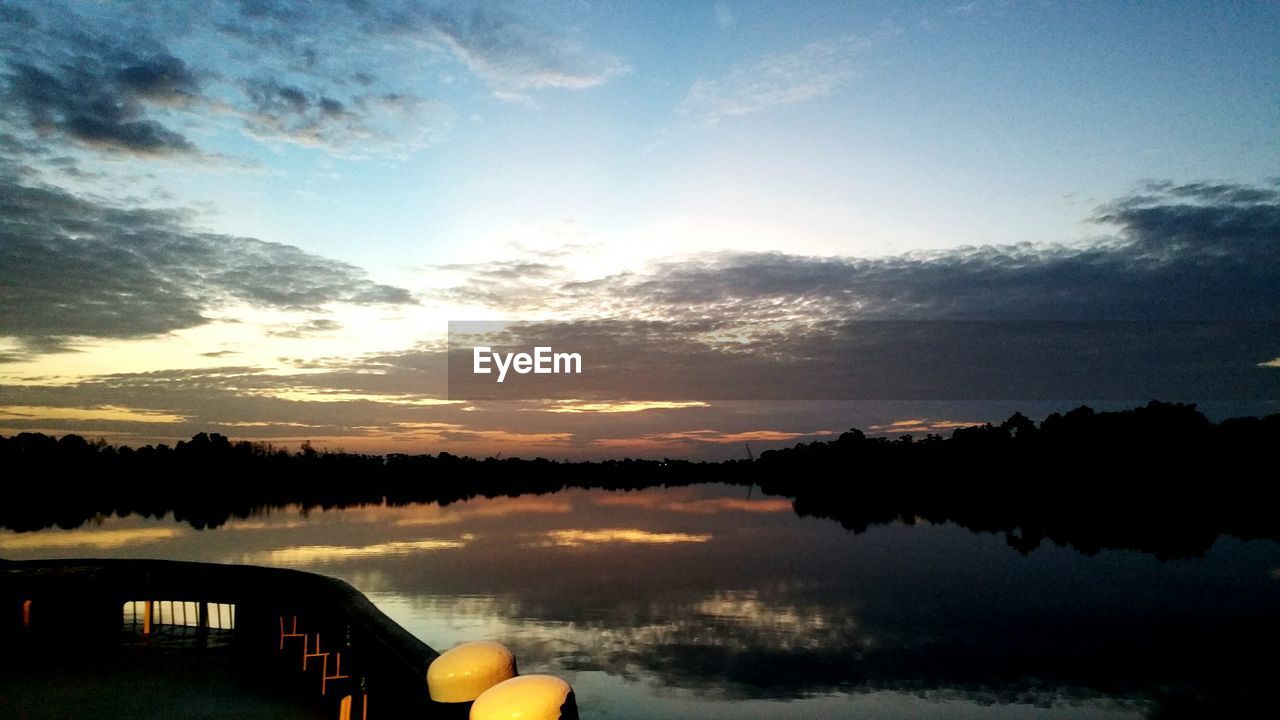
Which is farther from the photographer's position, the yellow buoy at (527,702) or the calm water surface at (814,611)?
the calm water surface at (814,611)

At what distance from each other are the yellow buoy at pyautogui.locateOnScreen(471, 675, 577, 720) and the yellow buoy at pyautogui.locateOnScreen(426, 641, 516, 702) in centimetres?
80

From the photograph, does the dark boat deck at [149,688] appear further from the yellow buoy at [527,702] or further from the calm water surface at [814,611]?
the yellow buoy at [527,702]

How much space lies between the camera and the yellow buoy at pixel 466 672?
6711 millimetres

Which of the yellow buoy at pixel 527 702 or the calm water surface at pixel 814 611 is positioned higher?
the yellow buoy at pixel 527 702

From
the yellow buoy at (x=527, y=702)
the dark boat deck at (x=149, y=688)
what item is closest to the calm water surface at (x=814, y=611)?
the dark boat deck at (x=149, y=688)

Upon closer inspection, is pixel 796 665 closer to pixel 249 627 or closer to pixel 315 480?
pixel 249 627

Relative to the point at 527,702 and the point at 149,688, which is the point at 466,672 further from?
the point at 149,688

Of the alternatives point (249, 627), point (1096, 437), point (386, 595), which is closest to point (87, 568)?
point (249, 627)

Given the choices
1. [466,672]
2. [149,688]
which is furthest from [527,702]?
[149,688]

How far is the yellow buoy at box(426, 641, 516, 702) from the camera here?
671cm

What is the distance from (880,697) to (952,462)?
142 metres

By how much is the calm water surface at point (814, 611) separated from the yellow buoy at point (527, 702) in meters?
11.2

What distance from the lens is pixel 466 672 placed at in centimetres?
674

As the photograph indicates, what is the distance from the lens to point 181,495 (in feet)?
427
